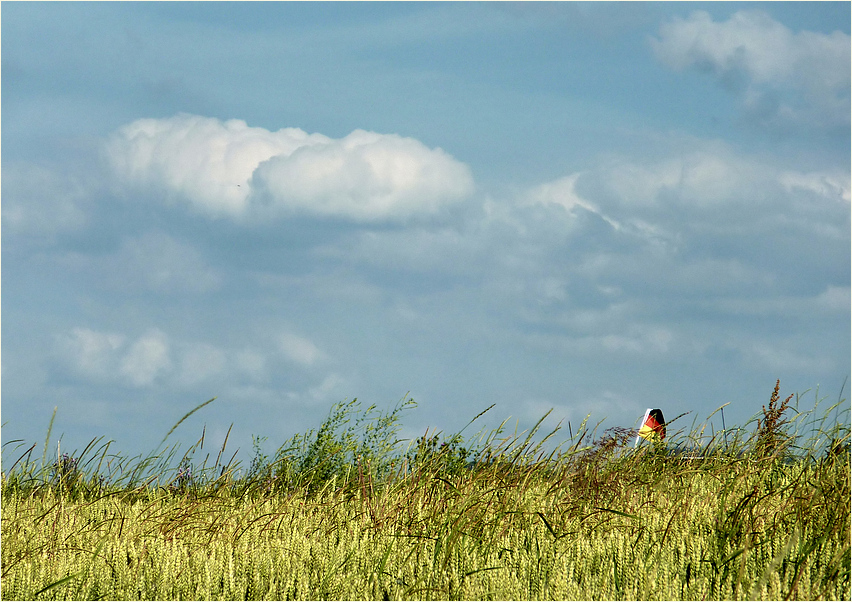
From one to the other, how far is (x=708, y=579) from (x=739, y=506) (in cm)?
81

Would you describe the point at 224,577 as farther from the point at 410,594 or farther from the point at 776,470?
the point at 776,470

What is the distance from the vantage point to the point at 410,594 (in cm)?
363

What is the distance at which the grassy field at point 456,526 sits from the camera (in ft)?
12.2

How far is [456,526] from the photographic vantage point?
4402 millimetres

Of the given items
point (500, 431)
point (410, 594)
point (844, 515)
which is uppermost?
point (500, 431)

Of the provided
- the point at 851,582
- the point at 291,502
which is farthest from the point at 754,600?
the point at 291,502

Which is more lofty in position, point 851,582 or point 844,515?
point 844,515

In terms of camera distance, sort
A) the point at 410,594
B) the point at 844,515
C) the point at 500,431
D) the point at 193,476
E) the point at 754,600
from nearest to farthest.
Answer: the point at 754,600
the point at 410,594
the point at 844,515
the point at 500,431
the point at 193,476

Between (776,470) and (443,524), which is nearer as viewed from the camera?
(443,524)

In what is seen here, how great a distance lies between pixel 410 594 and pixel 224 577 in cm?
93

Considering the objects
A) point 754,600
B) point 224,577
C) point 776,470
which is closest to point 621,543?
point 754,600

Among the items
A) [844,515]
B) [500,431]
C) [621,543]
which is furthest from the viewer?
[500,431]

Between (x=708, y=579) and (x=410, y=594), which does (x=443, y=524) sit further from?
(x=708, y=579)

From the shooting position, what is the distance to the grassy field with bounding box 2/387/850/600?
146 inches
